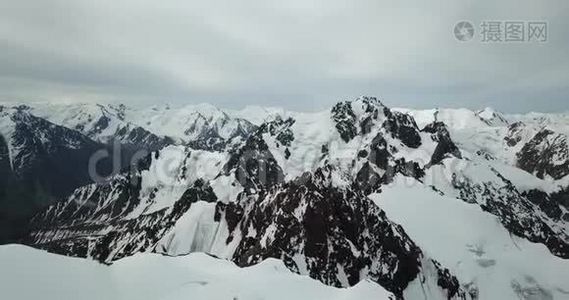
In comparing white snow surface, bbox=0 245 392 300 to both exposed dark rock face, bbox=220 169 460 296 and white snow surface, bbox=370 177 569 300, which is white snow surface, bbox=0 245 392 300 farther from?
white snow surface, bbox=370 177 569 300

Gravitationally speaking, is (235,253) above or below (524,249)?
above

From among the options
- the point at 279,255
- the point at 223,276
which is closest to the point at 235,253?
the point at 279,255

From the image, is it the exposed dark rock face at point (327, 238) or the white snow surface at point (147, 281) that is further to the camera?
the exposed dark rock face at point (327, 238)

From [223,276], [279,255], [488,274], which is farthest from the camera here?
[488,274]

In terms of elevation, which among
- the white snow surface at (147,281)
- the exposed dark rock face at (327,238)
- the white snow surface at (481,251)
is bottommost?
the white snow surface at (481,251)

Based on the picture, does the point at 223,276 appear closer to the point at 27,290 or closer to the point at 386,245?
the point at 27,290

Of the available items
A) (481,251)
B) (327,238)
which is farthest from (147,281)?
(481,251)

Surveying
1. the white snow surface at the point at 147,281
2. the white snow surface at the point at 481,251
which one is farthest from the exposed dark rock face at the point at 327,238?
the white snow surface at the point at 147,281

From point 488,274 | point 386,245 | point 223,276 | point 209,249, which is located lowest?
point 488,274

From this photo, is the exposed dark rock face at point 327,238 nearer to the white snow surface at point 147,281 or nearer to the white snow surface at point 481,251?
the white snow surface at point 481,251
